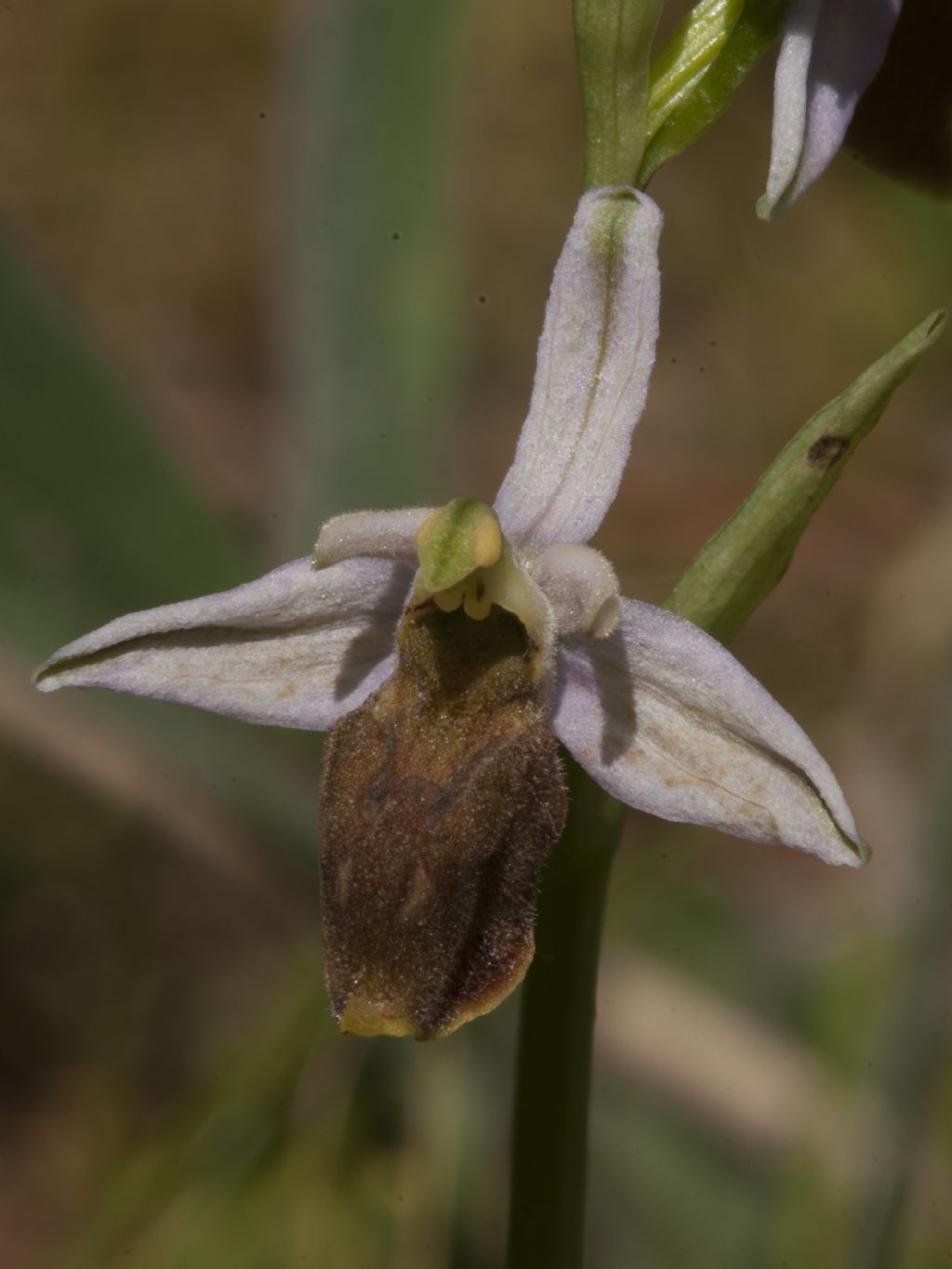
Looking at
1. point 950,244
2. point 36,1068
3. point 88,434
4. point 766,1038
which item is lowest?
point 36,1068

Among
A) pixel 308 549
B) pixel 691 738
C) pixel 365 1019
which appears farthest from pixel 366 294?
pixel 365 1019

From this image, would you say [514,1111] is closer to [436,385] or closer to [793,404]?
[436,385]

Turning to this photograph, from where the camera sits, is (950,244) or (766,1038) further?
(950,244)


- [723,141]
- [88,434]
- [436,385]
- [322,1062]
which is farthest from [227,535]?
[723,141]

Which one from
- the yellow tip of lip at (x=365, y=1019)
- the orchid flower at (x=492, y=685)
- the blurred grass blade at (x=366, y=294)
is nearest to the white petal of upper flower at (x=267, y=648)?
the orchid flower at (x=492, y=685)

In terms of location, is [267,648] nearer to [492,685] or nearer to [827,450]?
[492,685]

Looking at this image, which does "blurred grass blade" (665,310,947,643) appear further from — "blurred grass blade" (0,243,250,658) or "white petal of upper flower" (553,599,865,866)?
"blurred grass blade" (0,243,250,658)

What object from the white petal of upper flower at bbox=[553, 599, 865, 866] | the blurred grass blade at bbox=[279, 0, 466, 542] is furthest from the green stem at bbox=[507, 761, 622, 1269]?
the blurred grass blade at bbox=[279, 0, 466, 542]
